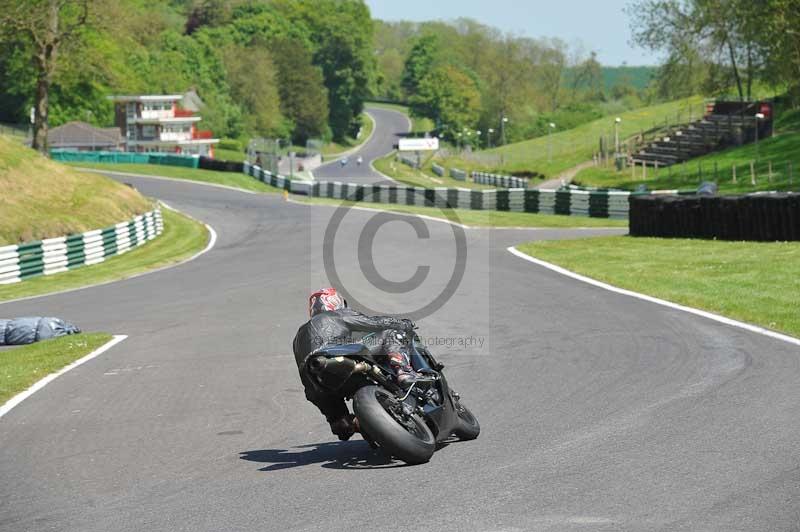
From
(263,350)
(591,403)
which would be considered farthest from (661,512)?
(263,350)

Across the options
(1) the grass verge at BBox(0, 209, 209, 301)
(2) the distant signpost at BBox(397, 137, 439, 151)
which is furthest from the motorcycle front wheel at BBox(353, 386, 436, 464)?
(2) the distant signpost at BBox(397, 137, 439, 151)

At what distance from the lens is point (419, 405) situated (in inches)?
357

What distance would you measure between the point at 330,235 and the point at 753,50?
53073 mm

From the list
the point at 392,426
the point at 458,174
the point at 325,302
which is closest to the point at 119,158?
the point at 458,174

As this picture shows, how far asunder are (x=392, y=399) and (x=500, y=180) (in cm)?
8134

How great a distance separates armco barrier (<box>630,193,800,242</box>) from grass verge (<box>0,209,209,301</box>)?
14.3 metres

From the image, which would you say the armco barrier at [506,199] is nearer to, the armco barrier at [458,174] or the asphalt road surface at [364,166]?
the asphalt road surface at [364,166]

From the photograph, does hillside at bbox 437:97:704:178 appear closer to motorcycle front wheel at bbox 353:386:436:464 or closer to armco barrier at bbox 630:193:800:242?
armco barrier at bbox 630:193:800:242

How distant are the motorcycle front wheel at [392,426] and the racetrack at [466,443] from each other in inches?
6.9

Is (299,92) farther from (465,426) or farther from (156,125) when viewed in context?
(465,426)

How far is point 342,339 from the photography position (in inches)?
354

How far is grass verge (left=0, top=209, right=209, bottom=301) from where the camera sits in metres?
28.6

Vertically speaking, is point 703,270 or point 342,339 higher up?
point 342,339

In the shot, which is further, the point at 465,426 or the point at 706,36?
the point at 706,36
